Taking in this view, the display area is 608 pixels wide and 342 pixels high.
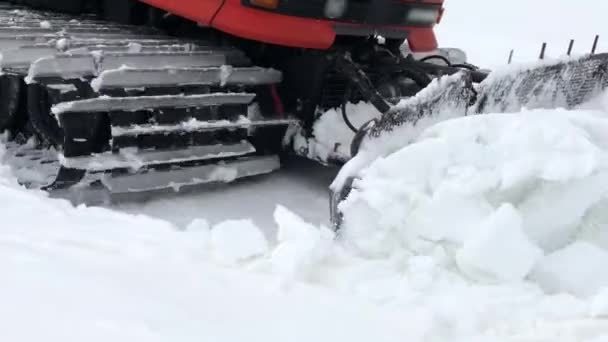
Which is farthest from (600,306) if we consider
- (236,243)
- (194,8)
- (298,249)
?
(194,8)

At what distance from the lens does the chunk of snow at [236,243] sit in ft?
9.14

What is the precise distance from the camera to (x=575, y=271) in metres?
2.63

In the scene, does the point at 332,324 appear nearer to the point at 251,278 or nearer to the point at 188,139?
the point at 251,278

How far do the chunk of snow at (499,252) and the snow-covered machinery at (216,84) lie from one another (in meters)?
0.90

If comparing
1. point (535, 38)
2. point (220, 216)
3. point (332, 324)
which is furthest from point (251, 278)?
point (535, 38)

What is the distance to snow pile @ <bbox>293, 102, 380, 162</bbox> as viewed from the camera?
14.6ft

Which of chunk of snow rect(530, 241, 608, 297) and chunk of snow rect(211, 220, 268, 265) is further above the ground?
chunk of snow rect(530, 241, 608, 297)

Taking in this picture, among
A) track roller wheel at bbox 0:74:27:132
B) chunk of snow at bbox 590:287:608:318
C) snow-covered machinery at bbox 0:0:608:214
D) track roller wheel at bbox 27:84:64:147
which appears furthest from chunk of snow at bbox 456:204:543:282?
track roller wheel at bbox 0:74:27:132

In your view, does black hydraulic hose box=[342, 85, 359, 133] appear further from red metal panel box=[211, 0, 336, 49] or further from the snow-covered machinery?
red metal panel box=[211, 0, 336, 49]

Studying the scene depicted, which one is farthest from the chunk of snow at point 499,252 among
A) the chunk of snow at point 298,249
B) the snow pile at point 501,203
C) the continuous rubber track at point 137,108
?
the continuous rubber track at point 137,108

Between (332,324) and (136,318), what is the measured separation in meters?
0.58

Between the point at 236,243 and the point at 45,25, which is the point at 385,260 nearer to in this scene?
the point at 236,243

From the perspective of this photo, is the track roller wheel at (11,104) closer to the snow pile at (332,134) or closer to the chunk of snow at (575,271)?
the snow pile at (332,134)

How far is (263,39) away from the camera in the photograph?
14.7 ft
